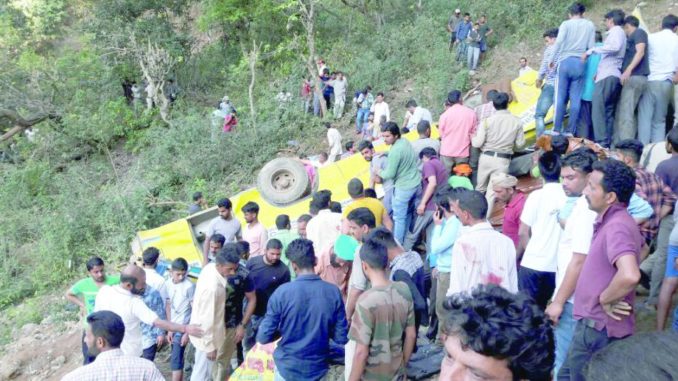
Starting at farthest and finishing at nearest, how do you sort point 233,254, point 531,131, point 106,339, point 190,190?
1. point 190,190
2. point 531,131
3. point 233,254
4. point 106,339

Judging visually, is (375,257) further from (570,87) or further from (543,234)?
(570,87)

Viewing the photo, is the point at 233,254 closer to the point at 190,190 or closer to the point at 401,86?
the point at 190,190

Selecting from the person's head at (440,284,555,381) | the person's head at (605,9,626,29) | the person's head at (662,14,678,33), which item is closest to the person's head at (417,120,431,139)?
the person's head at (605,9,626,29)

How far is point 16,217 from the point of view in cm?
1337

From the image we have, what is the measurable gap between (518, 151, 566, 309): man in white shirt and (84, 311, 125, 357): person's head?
8.85 ft

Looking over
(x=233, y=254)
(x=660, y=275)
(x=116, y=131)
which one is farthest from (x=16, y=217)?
(x=660, y=275)

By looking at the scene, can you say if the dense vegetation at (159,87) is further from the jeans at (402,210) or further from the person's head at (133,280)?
the person's head at (133,280)

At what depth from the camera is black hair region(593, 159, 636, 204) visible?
275 centimetres

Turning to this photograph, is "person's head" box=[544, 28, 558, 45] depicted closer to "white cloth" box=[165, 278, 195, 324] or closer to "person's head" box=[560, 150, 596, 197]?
"person's head" box=[560, 150, 596, 197]

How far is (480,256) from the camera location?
3.37 metres

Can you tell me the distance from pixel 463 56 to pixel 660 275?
1087cm

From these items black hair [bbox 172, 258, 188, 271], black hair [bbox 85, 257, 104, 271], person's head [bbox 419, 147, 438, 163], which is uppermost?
person's head [bbox 419, 147, 438, 163]

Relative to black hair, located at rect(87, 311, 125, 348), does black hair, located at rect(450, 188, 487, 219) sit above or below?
above

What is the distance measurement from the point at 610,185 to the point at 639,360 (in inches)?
69.2
